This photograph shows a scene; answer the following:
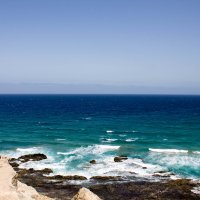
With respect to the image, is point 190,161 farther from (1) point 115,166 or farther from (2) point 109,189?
(2) point 109,189

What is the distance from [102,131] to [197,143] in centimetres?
2428

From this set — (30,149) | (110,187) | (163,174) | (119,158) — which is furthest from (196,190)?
(30,149)

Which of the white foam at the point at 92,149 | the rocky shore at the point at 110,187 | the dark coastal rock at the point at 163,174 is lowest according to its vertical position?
the rocky shore at the point at 110,187

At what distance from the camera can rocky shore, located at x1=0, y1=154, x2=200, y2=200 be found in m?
37.2

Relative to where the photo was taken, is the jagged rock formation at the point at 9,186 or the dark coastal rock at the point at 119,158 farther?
the dark coastal rock at the point at 119,158

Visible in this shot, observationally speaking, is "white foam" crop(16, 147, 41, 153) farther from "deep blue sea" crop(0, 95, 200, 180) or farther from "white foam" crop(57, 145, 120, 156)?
"white foam" crop(57, 145, 120, 156)

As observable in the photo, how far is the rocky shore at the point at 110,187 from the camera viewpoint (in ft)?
122

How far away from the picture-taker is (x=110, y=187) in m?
40.0

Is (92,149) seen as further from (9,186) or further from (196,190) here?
(9,186)

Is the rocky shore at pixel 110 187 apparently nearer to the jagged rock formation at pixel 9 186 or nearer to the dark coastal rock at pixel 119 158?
the dark coastal rock at pixel 119 158

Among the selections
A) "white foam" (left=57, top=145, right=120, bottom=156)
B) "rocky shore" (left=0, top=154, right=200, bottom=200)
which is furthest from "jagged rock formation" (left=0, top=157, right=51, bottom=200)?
"white foam" (left=57, top=145, right=120, bottom=156)

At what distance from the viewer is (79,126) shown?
91.8 meters

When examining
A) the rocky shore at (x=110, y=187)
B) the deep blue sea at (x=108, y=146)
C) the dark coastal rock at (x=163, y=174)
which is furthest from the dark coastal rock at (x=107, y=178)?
the dark coastal rock at (x=163, y=174)

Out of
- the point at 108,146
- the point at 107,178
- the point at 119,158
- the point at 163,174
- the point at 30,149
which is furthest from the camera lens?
the point at 108,146
